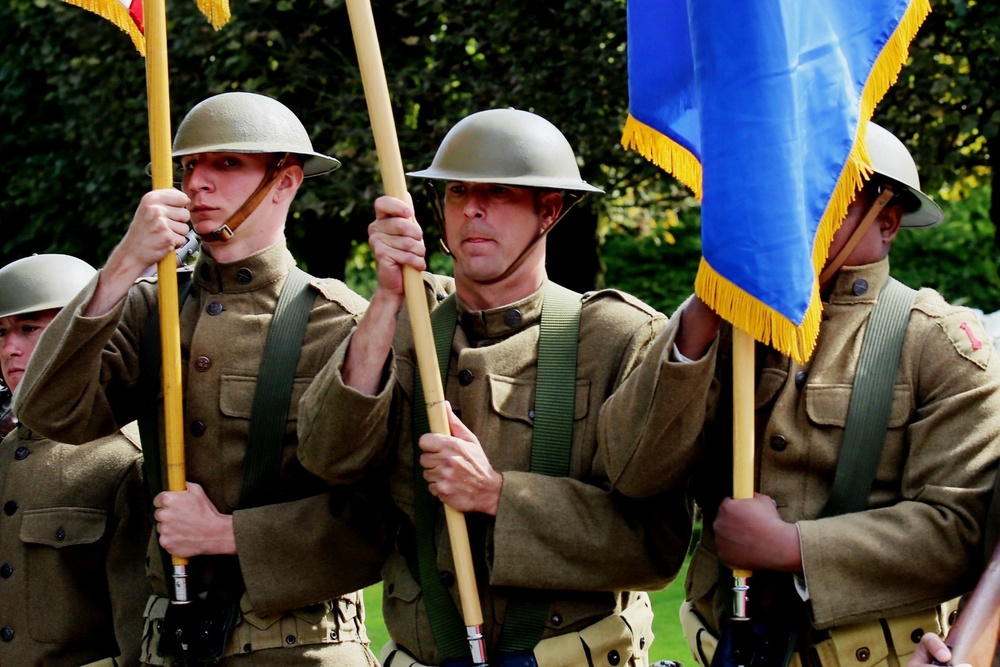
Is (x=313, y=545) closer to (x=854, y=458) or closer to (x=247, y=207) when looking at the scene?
(x=247, y=207)

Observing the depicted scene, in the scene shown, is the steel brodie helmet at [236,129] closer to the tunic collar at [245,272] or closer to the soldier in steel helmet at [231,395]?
the soldier in steel helmet at [231,395]

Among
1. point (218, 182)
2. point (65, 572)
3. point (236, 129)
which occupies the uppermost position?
point (236, 129)

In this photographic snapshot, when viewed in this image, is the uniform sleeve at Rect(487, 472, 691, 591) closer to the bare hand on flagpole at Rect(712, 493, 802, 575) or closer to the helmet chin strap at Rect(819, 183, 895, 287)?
the bare hand on flagpole at Rect(712, 493, 802, 575)

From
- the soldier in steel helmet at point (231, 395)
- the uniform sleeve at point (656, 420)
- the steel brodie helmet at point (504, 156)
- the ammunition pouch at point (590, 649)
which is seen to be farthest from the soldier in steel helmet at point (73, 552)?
the uniform sleeve at point (656, 420)

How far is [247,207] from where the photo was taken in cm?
503

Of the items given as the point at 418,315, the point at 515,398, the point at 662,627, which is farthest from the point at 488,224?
the point at 662,627

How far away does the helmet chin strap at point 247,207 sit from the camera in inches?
196

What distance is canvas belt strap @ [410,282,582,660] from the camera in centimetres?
446

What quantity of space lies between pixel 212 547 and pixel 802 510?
1.77 meters

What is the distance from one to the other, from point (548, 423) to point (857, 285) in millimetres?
956

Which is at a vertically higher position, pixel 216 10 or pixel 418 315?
pixel 216 10

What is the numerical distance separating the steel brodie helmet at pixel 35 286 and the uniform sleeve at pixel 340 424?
1.61m

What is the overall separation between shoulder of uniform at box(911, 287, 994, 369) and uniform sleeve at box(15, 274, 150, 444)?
2.34 metres

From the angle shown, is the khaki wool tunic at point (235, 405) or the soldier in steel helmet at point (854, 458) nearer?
the soldier in steel helmet at point (854, 458)
